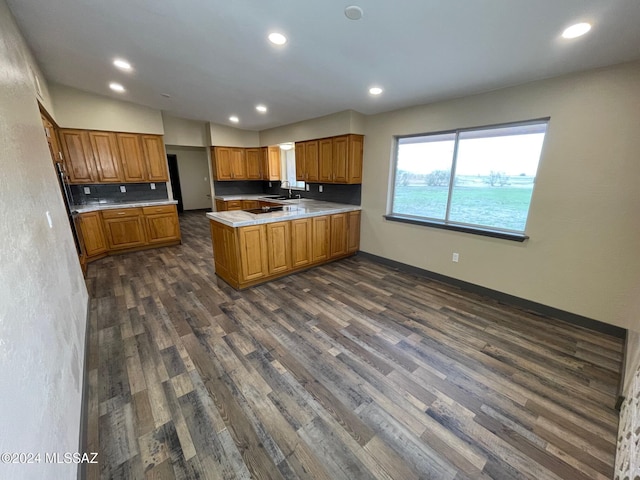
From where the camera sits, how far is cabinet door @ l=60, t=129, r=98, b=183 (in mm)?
4113

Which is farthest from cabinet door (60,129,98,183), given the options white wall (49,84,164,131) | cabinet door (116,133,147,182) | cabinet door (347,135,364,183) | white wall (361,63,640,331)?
white wall (361,63,640,331)

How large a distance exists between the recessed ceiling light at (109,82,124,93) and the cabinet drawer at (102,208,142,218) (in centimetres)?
195

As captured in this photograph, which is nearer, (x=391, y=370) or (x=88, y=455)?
(x=88, y=455)

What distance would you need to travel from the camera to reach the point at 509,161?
9.45ft

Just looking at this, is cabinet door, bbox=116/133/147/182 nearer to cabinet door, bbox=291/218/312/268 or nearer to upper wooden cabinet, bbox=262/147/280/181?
upper wooden cabinet, bbox=262/147/280/181

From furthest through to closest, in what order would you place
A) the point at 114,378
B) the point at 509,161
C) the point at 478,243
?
the point at 478,243, the point at 509,161, the point at 114,378

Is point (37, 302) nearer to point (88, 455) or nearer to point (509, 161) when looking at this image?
point (88, 455)

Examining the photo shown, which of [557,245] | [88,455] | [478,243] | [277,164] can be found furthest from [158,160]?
[557,245]

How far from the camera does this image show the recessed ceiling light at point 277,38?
2.00 meters

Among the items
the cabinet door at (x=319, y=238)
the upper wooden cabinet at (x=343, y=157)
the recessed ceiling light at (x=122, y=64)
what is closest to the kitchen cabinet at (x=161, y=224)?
the recessed ceiling light at (x=122, y=64)

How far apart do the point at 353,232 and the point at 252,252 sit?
1994 mm

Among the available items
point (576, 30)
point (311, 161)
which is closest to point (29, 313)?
point (576, 30)

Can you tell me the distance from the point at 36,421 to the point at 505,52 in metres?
3.55

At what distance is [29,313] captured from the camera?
1.06m
